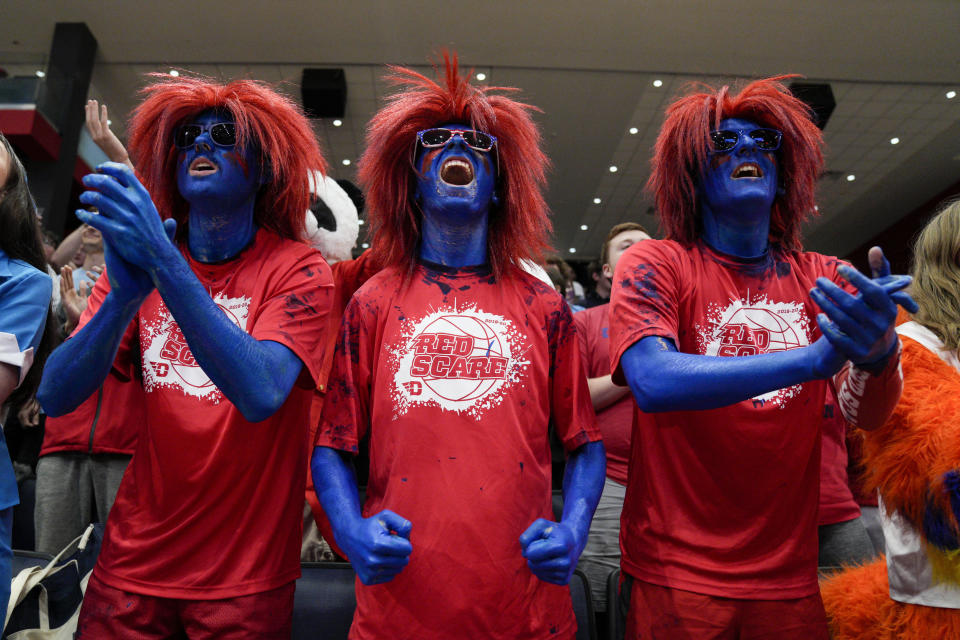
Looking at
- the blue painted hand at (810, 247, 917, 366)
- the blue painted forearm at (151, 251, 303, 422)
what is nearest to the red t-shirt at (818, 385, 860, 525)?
the blue painted hand at (810, 247, 917, 366)

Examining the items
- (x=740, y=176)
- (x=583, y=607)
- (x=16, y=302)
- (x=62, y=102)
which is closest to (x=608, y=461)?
(x=583, y=607)

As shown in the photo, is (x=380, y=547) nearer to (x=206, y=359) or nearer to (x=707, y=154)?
(x=206, y=359)

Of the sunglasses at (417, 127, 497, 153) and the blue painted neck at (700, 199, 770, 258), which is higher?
the sunglasses at (417, 127, 497, 153)

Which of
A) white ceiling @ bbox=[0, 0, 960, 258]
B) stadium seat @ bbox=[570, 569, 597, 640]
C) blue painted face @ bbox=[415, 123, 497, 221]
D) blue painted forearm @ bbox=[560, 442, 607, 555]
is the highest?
white ceiling @ bbox=[0, 0, 960, 258]

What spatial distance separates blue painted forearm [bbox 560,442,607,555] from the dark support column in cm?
859

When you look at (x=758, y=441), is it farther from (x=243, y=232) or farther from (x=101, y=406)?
(x=101, y=406)

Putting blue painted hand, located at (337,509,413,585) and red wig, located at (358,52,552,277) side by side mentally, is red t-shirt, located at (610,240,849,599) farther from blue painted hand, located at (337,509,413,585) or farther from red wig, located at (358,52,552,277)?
blue painted hand, located at (337,509,413,585)

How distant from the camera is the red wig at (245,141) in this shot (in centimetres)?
176

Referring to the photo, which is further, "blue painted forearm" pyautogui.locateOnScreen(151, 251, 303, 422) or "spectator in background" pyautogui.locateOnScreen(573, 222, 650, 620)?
"spectator in background" pyautogui.locateOnScreen(573, 222, 650, 620)

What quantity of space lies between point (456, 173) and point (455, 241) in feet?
0.51

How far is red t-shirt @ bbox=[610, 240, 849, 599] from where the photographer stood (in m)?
1.51

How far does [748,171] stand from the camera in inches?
67.9

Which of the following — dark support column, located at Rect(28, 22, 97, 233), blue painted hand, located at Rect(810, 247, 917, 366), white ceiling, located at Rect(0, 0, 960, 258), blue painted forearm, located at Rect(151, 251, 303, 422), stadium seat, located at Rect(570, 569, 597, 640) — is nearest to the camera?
blue painted hand, located at Rect(810, 247, 917, 366)

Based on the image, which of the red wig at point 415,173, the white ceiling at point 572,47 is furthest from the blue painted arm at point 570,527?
the white ceiling at point 572,47
